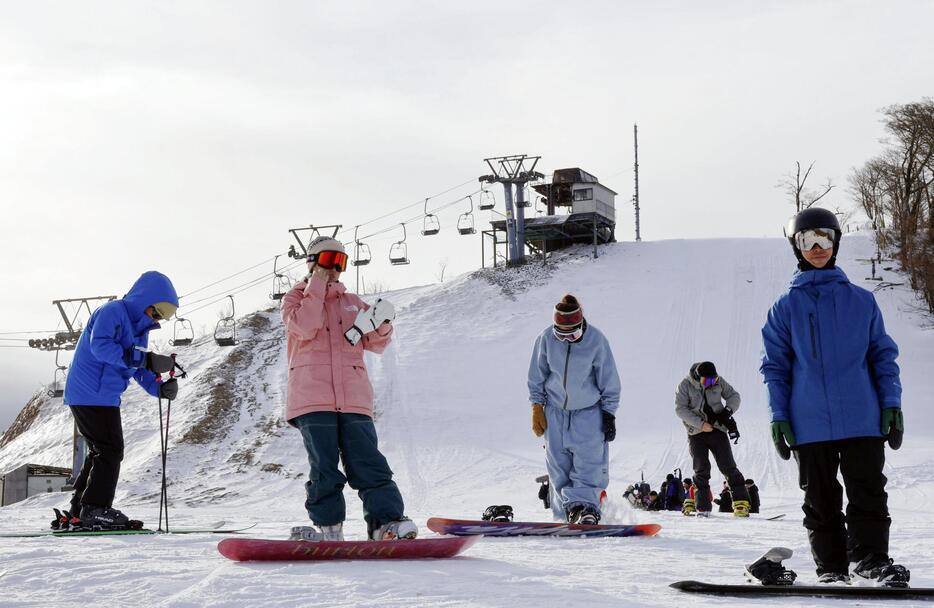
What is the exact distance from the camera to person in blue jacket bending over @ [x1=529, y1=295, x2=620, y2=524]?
25.3ft

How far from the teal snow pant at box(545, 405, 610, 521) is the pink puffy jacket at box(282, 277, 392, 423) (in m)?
2.55

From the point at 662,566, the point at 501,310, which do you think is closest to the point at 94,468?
the point at 662,566

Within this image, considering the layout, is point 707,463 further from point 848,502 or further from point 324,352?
point 848,502

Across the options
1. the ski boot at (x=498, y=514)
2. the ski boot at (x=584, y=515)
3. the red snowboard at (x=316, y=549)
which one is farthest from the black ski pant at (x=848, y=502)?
the ski boot at (x=498, y=514)

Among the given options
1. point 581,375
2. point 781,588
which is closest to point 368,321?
point 781,588

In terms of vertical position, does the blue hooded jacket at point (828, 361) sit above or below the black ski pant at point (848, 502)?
above

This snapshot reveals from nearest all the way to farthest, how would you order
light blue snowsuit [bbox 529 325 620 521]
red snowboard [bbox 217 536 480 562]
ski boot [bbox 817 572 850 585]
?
ski boot [bbox 817 572 850 585] < red snowboard [bbox 217 536 480 562] < light blue snowsuit [bbox 529 325 620 521]

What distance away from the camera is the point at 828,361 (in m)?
4.22

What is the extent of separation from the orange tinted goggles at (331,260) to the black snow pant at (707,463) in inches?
227

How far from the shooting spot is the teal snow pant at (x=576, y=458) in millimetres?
7680

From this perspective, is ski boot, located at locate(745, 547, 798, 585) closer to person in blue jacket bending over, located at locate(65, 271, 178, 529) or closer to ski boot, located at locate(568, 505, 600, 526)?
ski boot, located at locate(568, 505, 600, 526)

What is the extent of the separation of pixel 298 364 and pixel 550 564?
175 cm

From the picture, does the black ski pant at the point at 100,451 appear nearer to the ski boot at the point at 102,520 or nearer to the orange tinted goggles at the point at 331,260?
the ski boot at the point at 102,520

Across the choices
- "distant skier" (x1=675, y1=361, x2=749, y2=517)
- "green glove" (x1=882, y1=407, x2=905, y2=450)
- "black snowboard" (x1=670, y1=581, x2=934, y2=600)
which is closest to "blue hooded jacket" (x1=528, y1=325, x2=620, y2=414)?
"distant skier" (x1=675, y1=361, x2=749, y2=517)
